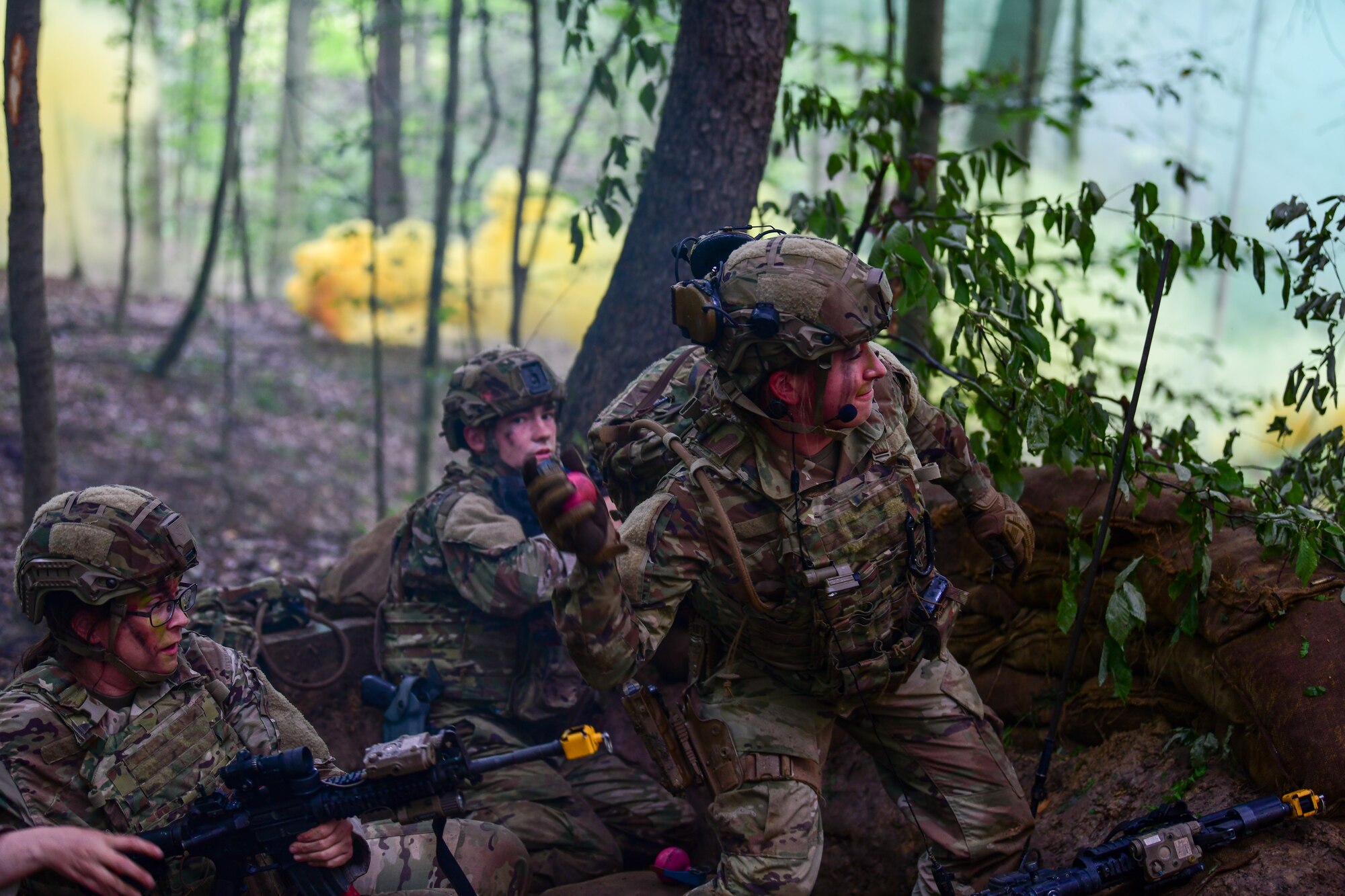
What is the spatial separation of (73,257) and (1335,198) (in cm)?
1577

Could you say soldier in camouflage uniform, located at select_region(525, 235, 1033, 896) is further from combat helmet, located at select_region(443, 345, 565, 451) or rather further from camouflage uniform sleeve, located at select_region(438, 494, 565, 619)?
combat helmet, located at select_region(443, 345, 565, 451)


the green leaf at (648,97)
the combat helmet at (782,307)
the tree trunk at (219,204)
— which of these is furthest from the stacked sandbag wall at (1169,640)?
the tree trunk at (219,204)

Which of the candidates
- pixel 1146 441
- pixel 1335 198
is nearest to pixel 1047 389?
pixel 1146 441

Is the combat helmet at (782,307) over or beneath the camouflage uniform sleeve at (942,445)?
over

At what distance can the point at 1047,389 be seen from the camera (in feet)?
13.9

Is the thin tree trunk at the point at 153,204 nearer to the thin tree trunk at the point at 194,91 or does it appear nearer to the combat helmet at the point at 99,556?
the thin tree trunk at the point at 194,91

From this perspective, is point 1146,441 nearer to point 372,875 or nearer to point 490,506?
point 490,506

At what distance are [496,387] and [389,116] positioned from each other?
765cm

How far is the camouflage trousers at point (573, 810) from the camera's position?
429 cm

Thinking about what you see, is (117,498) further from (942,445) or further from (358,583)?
(942,445)

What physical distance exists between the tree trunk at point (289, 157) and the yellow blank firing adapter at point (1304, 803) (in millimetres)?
15046

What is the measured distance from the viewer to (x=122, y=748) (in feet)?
10.2

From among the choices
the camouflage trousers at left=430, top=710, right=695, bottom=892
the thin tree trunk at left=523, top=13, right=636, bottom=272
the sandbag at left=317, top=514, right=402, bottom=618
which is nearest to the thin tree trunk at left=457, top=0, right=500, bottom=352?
the thin tree trunk at left=523, top=13, right=636, bottom=272

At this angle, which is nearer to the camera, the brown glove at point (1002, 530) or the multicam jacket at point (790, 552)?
the multicam jacket at point (790, 552)
